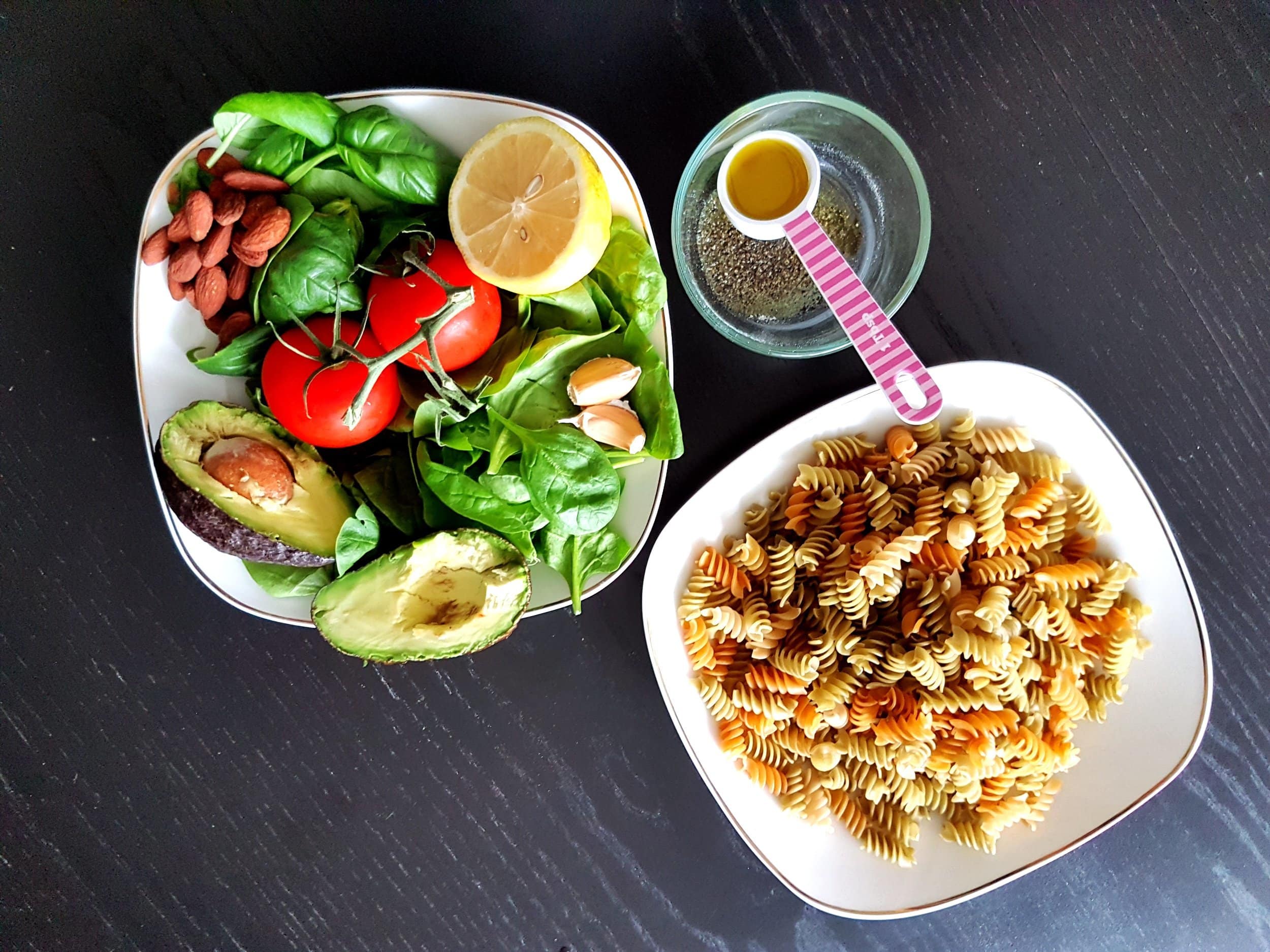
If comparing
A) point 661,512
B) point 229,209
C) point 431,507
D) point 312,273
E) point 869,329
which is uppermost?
point 229,209

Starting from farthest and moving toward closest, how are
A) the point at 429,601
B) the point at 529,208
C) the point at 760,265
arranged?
1. the point at 760,265
2. the point at 429,601
3. the point at 529,208

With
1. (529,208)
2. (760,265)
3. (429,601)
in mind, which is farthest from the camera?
(760,265)

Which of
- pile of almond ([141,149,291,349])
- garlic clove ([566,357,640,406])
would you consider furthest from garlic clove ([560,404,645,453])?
pile of almond ([141,149,291,349])

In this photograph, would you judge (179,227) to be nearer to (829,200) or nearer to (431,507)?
(431,507)

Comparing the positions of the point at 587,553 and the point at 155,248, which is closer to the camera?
the point at 155,248

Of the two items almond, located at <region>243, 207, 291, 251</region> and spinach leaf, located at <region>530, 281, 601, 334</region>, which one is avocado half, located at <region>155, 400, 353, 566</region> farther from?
spinach leaf, located at <region>530, 281, 601, 334</region>

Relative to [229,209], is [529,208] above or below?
A: below

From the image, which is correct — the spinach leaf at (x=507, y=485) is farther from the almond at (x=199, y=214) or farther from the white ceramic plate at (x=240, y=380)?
the almond at (x=199, y=214)

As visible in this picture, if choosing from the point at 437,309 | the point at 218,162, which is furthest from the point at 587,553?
the point at 218,162
